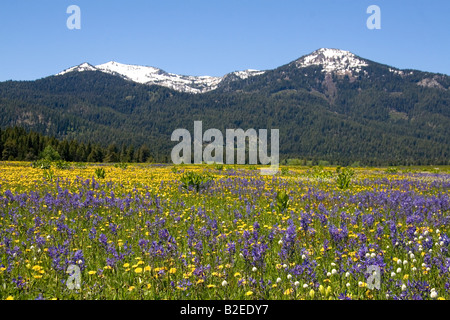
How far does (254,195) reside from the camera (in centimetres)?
1505

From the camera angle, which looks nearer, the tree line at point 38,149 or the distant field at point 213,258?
the distant field at point 213,258

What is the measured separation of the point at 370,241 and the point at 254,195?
7.54m

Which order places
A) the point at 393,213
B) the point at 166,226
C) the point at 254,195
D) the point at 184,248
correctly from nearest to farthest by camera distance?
the point at 184,248
the point at 166,226
the point at 393,213
the point at 254,195

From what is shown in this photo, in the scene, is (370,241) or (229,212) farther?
(229,212)

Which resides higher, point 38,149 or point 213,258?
point 38,149

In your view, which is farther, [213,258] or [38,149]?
[38,149]

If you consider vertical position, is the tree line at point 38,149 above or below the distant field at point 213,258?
above

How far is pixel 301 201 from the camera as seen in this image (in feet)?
44.4

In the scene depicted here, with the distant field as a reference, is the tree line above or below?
above

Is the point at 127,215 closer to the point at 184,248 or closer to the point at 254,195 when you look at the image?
the point at 184,248

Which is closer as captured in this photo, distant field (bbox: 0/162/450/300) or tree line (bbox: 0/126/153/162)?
distant field (bbox: 0/162/450/300)

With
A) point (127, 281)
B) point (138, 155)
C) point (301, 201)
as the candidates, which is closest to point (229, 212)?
point (301, 201)
